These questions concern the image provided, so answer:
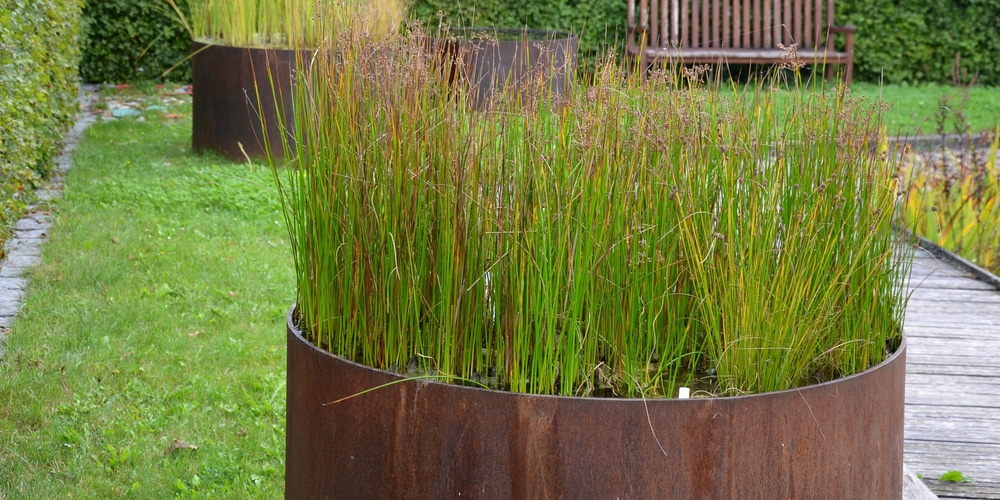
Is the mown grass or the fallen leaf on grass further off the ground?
the mown grass

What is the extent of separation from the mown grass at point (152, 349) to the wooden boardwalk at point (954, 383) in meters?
2.14

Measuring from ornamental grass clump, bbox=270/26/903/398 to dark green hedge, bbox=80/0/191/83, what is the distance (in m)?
8.89

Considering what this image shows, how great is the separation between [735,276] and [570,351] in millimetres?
360

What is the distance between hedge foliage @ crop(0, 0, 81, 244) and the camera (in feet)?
16.9

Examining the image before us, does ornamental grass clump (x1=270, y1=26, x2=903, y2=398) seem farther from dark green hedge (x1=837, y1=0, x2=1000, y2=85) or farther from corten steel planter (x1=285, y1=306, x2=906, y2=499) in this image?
dark green hedge (x1=837, y1=0, x2=1000, y2=85)

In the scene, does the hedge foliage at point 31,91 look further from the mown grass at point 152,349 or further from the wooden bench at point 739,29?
the wooden bench at point 739,29

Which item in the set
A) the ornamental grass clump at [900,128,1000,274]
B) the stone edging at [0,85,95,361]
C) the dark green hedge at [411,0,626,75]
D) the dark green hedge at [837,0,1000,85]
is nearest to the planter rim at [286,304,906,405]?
the stone edging at [0,85,95,361]

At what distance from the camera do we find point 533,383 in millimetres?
2164

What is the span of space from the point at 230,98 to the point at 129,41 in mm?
4088

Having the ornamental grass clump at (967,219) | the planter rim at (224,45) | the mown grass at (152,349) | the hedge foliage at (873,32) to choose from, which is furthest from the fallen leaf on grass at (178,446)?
the hedge foliage at (873,32)

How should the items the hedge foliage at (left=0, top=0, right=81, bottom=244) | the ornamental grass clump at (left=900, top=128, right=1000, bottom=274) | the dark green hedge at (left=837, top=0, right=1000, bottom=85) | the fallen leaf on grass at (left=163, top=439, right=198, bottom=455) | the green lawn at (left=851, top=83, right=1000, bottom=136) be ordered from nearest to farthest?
1. the fallen leaf on grass at (left=163, top=439, right=198, bottom=455)
2. the hedge foliage at (left=0, top=0, right=81, bottom=244)
3. the ornamental grass clump at (left=900, top=128, right=1000, bottom=274)
4. the green lawn at (left=851, top=83, right=1000, bottom=136)
5. the dark green hedge at (left=837, top=0, right=1000, bottom=85)

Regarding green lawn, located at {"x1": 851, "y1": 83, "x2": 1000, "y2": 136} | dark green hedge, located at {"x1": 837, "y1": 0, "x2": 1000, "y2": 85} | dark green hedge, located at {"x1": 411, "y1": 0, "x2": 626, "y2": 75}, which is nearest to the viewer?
green lawn, located at {"x1": 851, "y1": 83, "x2": 1000, "y2": 136}

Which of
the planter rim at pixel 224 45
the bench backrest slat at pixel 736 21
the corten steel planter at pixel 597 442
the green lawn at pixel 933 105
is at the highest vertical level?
the bench backrest slat at pixel 736 21

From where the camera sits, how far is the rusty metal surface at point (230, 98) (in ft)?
23.6
